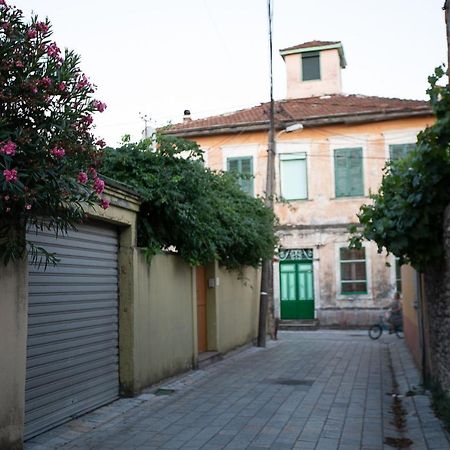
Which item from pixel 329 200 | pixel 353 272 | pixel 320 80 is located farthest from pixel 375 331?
pixel 320 80

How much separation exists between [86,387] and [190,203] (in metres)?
3.64

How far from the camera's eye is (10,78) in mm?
4723

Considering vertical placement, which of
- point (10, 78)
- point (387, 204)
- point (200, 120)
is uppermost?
point (200, 120)

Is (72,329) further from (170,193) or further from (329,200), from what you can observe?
(329,200)

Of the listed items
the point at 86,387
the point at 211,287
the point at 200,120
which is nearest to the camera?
the point at 86,387

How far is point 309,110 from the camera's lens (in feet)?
79.4

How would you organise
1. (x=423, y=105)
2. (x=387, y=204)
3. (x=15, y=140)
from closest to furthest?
(x=15, y=140)
(x=387, y=204)
(x=423, y=105)

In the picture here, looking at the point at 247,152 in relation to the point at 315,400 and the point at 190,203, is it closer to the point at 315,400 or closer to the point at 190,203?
the point at 190,203

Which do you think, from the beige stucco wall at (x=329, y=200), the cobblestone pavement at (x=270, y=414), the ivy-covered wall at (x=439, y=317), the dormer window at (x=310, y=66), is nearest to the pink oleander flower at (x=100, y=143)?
the cobblestone pavement at (x=270, y=414)

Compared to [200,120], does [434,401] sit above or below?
below

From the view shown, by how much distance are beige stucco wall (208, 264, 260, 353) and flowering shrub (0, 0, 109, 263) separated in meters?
8.70

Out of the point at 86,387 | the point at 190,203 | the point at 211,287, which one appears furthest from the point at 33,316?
the point at 211,287

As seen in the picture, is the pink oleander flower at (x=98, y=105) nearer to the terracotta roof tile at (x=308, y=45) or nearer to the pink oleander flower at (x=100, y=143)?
the pink oleander flower at (x=100, y=143)

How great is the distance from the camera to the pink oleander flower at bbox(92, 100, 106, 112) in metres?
5.07
